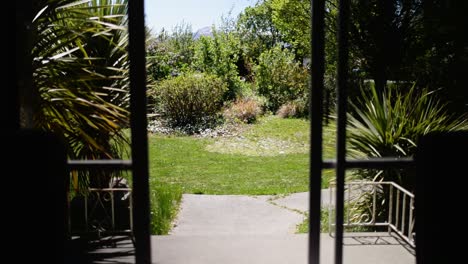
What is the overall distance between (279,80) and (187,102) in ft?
8.79

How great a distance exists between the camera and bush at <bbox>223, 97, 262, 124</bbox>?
10.6 metres

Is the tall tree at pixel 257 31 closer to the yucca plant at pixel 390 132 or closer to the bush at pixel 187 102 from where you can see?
the bush at pixel 187 102

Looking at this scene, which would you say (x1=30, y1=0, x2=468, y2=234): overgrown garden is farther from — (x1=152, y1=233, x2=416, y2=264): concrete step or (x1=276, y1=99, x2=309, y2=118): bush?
(x1=152, y1=233, x2=416, y2=264): concrete step

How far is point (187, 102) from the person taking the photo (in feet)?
34.0

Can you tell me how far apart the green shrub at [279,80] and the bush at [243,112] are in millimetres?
765

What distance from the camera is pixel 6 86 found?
1.90 m

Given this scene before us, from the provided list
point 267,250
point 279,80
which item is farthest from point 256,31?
point 267,250

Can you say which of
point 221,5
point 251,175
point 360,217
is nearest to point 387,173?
point 360,217

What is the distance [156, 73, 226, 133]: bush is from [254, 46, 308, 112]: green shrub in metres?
1.82

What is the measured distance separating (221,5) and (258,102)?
5.15 meters

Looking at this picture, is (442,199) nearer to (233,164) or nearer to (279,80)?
(233,164)

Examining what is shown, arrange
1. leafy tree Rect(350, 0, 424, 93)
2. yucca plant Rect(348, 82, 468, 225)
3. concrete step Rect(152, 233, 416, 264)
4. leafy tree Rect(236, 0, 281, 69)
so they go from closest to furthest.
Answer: concrete step Rect(152, 233, 416, 264)
yucca plant Rect(348, 82, 468, 225)
leafy tree Rect(350, 0, 424, 93)
leafy tree Rect(236, 0, 281, 69)

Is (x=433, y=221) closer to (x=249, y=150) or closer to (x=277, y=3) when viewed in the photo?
(x=249, y=150)

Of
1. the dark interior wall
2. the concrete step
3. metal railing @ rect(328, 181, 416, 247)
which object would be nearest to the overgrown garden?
metal railing @ rect(328, 181, 416, 247)
